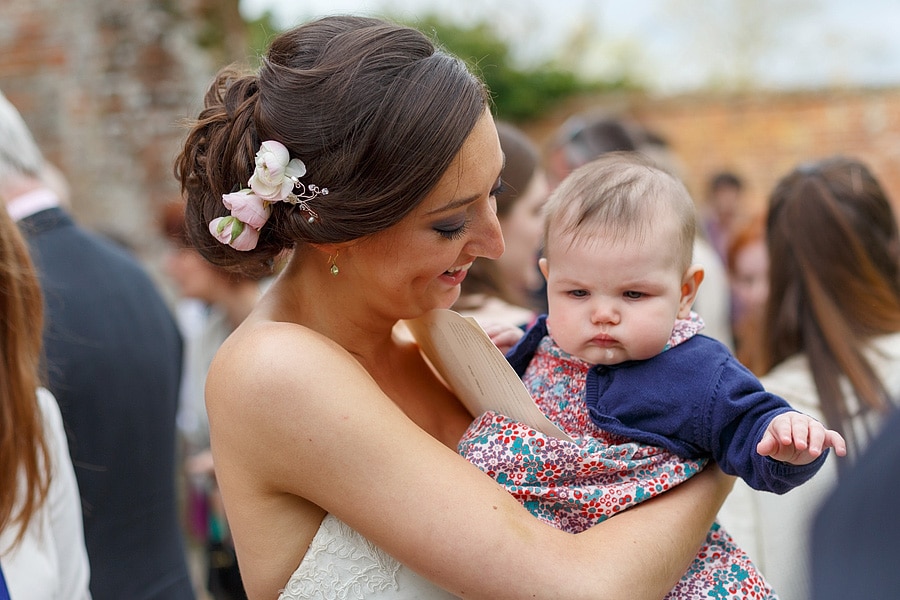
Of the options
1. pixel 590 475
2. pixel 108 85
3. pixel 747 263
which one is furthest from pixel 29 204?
pixel 747 263

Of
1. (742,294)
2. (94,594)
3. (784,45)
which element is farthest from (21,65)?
(784,45)

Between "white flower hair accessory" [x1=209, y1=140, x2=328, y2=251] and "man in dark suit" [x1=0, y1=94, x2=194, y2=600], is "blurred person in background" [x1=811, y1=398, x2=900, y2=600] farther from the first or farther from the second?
"man in dark suit" [x1=0, y1=94, x2=194, y2=600]

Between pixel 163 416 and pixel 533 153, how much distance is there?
1647 mm

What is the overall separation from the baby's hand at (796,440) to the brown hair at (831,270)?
3.88 feet

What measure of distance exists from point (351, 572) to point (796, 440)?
0.81 m

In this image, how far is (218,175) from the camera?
180 cm

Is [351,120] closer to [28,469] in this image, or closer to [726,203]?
[28,469]

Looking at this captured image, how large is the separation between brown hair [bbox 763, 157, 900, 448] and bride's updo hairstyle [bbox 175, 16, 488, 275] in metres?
1.46

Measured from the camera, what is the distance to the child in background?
66.7 inches

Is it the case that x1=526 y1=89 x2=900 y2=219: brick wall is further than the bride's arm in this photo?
Yes

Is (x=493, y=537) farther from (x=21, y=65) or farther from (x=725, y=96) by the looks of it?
(x=725, y=96)

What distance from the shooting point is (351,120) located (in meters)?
1.63

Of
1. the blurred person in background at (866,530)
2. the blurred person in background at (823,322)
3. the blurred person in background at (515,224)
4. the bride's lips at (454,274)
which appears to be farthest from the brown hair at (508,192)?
the blurred person in background at (866,530)

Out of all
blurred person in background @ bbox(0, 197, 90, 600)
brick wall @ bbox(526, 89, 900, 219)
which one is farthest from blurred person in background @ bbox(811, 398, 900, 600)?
brick wall @ bbox(526, 89, 900, 219)
